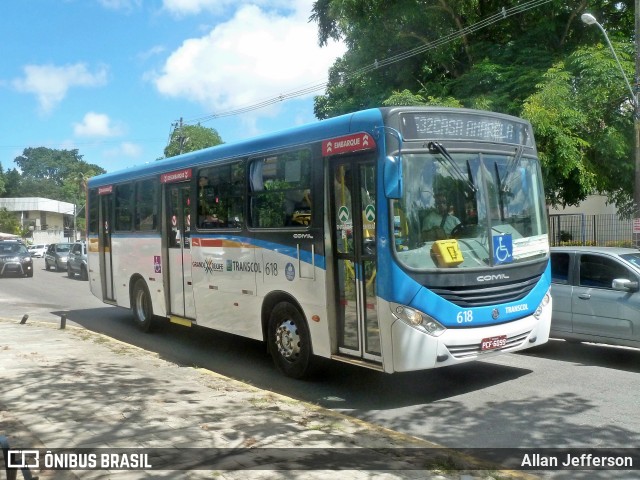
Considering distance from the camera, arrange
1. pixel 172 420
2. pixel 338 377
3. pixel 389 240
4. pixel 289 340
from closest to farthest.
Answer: pixel 172 420 < pixel 389 240 < pixel 289 340 < pixel 338 377

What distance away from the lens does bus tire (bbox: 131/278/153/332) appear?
12539 millimetres

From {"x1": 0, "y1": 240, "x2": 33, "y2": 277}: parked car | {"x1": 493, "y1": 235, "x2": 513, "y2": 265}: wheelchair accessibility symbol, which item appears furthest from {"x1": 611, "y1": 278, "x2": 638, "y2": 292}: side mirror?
{"x1": 0, "y1": 240, "x2": 33, "y2": 277}: parked car

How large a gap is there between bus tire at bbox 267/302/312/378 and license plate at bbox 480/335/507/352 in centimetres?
207

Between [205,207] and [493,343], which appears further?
[205,207]

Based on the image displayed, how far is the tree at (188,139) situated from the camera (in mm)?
41366

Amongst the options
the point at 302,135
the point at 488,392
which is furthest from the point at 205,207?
the point at 488,392

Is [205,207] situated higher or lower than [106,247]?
higher

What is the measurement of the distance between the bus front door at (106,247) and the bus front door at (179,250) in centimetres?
305

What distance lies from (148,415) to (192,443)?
1.01 metres

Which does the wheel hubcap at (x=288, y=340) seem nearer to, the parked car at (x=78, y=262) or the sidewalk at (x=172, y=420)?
the sidewalk at (x=172, y=420)

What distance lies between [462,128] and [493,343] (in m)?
2.34

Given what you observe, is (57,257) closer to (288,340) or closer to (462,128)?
(288,340)

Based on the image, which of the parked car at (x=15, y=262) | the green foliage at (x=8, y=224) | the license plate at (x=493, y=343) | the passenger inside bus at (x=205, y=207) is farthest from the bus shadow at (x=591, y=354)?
the green foliage at (x=8, y=224)

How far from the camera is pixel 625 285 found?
340 inches
